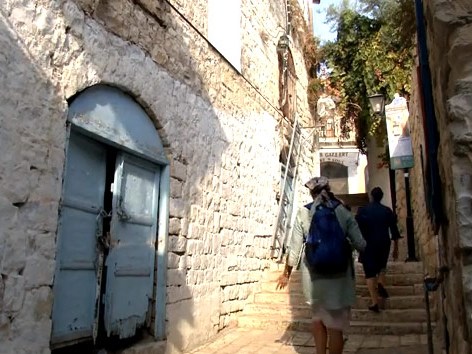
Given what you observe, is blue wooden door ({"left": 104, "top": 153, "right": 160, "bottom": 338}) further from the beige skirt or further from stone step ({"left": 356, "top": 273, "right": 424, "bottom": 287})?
stone step ({"left": 356, "top": 273, "right": 424, "bottom": 287})

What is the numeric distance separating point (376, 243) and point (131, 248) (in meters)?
2.90

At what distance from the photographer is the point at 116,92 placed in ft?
12.4

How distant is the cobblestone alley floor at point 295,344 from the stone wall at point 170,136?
0.76 feet

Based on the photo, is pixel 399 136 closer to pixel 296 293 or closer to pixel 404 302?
pixel 404 302

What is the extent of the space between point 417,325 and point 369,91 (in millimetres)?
7302

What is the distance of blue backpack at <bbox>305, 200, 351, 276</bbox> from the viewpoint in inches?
124

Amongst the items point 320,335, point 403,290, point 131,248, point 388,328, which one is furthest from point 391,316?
point 131,248

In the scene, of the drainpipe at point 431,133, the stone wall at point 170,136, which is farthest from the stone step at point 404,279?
the drainpipe at point 431,133

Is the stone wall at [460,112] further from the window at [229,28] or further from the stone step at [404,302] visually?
the window at [229,28]

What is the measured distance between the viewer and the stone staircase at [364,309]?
5066mm

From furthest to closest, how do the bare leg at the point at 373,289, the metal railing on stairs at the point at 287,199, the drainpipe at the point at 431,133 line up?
the metal railing on stairs at the point at 287,199 < the bare leg at the point at 373,289 < the drainpipe at the point at 431,133

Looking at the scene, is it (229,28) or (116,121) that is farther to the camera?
(229,28)

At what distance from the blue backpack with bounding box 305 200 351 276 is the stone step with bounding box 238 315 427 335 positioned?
7.07 feet

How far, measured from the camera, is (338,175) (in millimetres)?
22688
